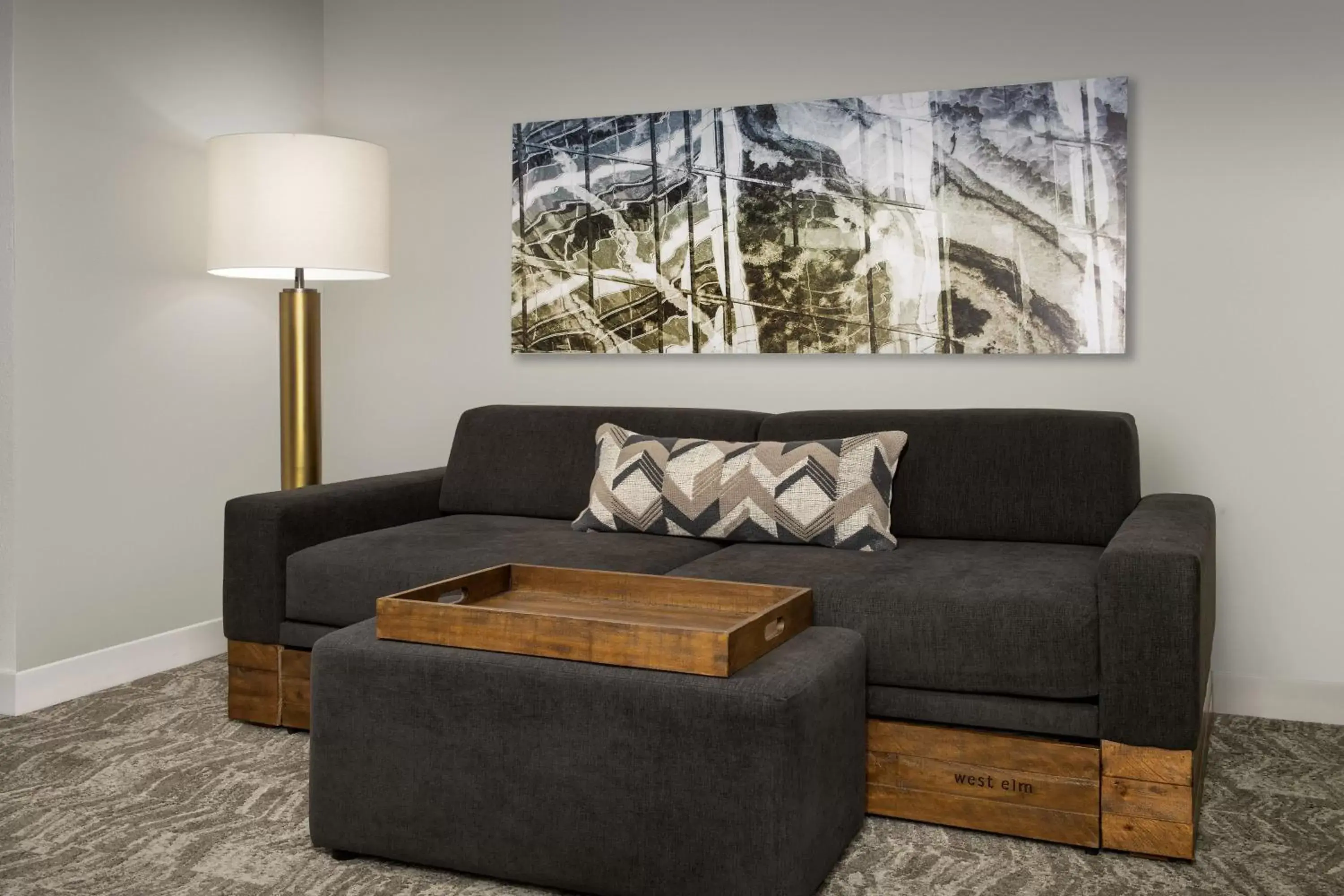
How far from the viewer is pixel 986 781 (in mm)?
2355

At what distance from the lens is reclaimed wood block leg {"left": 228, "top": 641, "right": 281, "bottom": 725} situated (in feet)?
9.89

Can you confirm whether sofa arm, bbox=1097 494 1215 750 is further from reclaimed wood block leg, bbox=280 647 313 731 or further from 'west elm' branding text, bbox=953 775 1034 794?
reclaimed wood block leg, bbox=280 647 313 731

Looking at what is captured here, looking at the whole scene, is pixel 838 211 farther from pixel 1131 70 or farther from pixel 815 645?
pixel 815 645

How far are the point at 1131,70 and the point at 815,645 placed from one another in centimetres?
200

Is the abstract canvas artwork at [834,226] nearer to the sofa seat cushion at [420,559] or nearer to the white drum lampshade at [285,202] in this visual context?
the white drum lampshade at [285,202]

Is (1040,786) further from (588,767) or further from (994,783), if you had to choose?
(588,767)

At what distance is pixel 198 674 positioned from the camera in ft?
11.7

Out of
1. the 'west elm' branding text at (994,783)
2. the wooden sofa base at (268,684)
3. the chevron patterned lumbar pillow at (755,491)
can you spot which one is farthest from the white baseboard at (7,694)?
the 'west elm' branding text at (994,783)

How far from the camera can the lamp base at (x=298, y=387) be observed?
12.0 feet

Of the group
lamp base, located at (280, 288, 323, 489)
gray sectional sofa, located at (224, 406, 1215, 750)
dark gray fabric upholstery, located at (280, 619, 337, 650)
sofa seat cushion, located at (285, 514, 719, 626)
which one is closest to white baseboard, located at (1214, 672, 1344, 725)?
gray sectional sofa, located at (224, 406, 1215, 750)

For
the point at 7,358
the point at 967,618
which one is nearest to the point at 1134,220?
the point at 967,618

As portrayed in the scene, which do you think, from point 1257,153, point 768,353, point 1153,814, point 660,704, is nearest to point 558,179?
point 768,353

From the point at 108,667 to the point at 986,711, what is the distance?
96.8 inches

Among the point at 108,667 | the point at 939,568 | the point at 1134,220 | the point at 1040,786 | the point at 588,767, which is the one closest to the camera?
the point at 588,767
